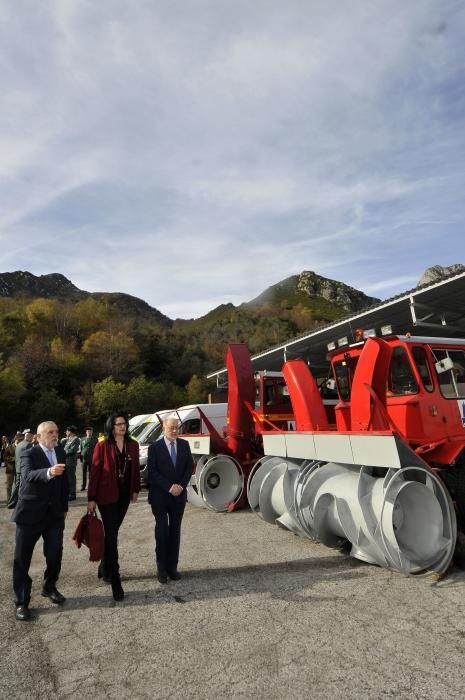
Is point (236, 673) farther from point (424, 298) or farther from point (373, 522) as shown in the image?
point (424, 298)

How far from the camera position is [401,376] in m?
5.87

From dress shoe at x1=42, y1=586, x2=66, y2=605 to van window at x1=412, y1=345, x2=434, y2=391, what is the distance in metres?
4.79

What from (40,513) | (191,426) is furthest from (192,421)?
(40,513)

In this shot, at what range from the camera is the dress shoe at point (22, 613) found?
3842 mm

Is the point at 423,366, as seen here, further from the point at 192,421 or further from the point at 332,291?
the point at 332,291

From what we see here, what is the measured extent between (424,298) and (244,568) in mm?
10421

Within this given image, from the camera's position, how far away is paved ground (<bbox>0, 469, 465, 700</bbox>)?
9.09 feet

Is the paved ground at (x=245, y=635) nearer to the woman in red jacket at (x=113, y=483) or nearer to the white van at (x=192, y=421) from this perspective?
the woman in red jacket at (x=113, y=483)

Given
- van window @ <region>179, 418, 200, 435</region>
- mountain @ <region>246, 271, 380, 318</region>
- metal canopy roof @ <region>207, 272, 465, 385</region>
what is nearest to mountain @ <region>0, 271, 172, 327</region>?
mountain @ <region>246, 271, 380, 318</region>

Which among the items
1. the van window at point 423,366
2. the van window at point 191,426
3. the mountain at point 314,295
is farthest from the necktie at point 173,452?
the mountain at point 314,295

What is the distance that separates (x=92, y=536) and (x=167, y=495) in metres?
0.85

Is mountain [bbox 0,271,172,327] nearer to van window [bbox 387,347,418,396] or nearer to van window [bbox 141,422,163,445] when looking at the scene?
van window [bbox 141,422,163,445]

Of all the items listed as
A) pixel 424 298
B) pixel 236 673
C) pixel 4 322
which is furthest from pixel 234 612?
pixel 4 322

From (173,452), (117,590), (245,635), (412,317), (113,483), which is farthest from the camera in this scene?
(412,317)
